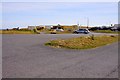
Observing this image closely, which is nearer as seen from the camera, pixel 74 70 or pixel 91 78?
pixel 91 78

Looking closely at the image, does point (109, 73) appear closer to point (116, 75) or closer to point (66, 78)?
point (116, 75)

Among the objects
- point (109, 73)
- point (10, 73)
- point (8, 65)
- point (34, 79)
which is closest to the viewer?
point (34, 79)

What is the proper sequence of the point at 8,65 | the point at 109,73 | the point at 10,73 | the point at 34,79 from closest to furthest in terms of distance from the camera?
the point at 34,79, the point at 10,73, the point at 109,73, the point at 8,65

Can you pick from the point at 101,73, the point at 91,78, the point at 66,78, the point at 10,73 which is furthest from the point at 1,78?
the point at 101,73

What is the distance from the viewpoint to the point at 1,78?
8.95 meters

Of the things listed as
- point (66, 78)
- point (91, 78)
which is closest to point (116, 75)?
point (91, 78)

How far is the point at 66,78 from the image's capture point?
914 cm

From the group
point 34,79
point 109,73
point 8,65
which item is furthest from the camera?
point 8,65

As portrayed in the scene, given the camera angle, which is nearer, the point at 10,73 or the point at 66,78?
the point at 66,78

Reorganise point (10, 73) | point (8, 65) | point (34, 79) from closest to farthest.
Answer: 1. point (34, 79)
2. point (10, 73)
3. point (8, 65)

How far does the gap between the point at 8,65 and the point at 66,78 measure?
11.9 ft

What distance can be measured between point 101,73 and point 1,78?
13.0 feet

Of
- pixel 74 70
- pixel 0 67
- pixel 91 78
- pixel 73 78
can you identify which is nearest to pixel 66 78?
pixel 73 78

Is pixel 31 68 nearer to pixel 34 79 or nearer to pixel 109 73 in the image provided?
pixel 34 79
